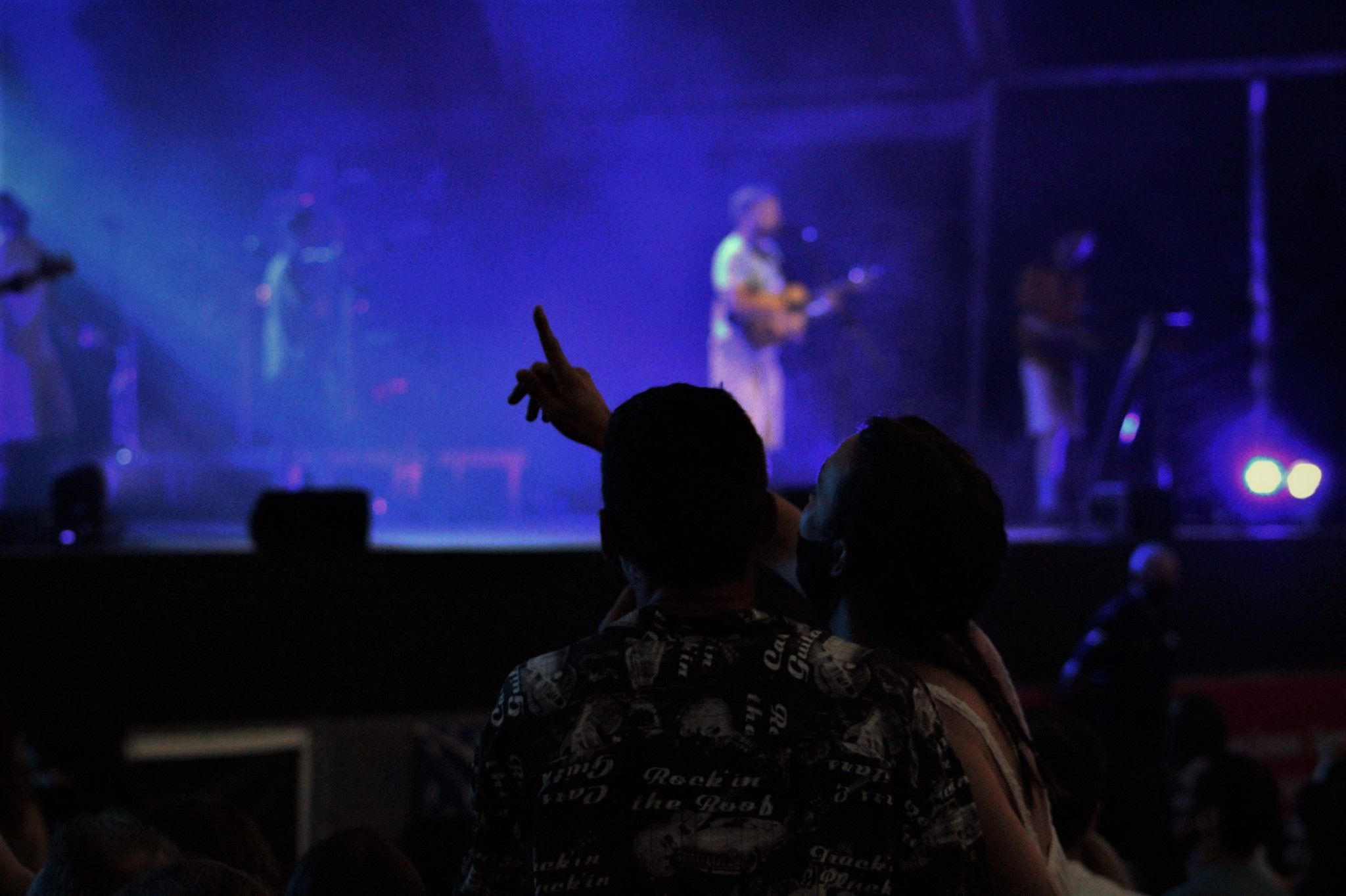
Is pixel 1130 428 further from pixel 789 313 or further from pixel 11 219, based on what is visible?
pixel 11 219

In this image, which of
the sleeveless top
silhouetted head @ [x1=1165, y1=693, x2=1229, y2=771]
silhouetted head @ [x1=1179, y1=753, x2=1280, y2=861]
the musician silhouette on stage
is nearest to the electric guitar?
the musician silhouette on stage

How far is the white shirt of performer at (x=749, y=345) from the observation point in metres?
7.11

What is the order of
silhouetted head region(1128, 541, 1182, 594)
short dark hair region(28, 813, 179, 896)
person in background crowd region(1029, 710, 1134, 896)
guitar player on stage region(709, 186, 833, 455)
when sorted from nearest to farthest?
1. short dark hair region(28, 813, 179, 896)
2. person in background crowd region(1029, 710, 1134, 896)
3. silhouetted head region(1128, 541, 1182, 594)
4. guitar player on stage region(709, 186, 833, 455)

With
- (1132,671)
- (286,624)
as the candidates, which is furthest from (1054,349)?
(286,624)

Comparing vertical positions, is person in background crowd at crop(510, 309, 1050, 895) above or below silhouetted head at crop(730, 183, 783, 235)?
below

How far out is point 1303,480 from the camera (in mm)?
6918

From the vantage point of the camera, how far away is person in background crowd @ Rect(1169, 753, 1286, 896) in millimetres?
2453

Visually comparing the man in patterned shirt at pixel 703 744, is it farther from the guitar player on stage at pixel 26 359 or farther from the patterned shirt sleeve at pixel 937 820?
the guitar player on stage at pixel 26 359

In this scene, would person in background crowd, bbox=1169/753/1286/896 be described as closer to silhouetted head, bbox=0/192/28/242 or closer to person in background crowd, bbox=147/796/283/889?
person in background crowd, bbox=147/796/283/889

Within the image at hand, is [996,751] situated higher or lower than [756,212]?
lower

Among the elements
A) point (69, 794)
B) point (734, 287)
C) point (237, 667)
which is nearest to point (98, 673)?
point (237, 667)

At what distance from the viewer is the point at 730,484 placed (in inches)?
43.6

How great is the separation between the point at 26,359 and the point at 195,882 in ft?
23.2

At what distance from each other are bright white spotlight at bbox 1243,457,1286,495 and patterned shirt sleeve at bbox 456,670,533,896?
6.82 meters
